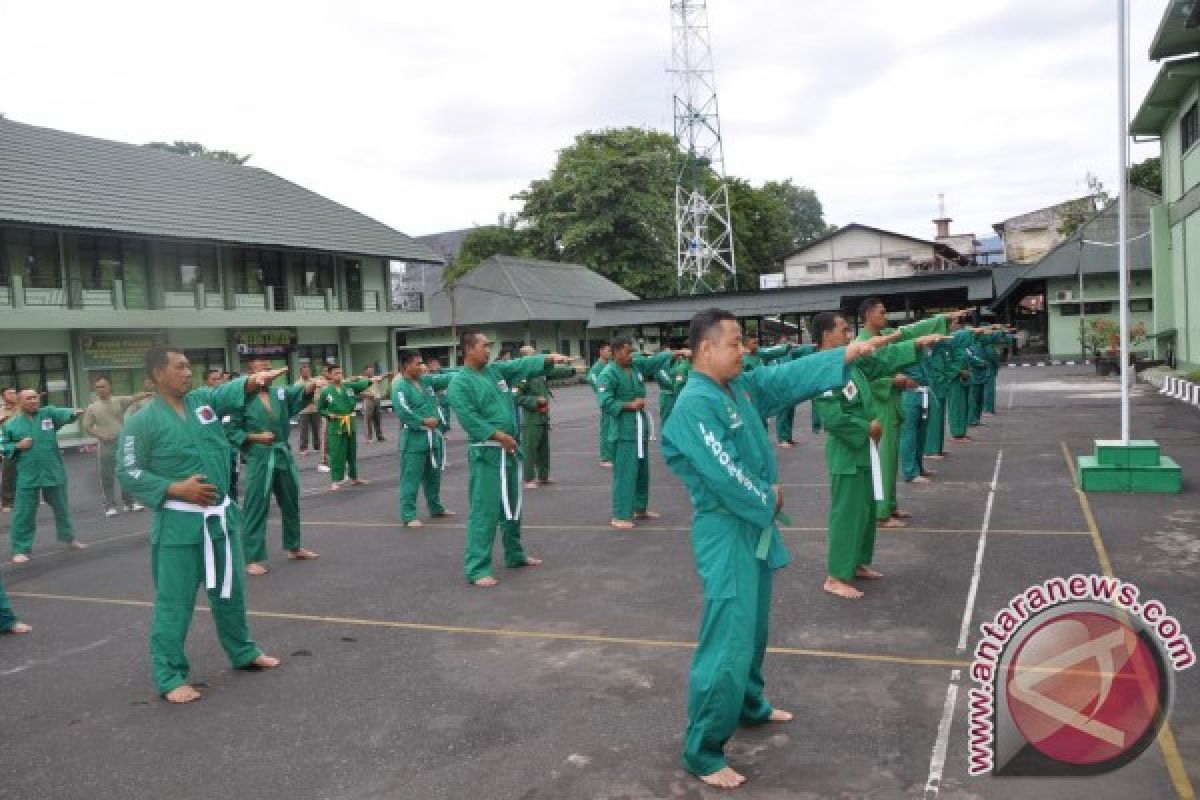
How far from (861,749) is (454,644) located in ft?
9.10

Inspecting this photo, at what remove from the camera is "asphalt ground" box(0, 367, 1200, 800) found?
12.9ft

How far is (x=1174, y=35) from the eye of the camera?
18.5 metres

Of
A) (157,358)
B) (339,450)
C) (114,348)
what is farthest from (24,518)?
(114,348)

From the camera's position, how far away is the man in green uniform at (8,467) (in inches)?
393

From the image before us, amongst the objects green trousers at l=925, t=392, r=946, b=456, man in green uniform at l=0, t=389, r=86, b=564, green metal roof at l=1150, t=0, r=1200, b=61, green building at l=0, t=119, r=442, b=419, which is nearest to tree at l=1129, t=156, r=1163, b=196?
green metal roof at l=1150, t=0, r=1200, b=61

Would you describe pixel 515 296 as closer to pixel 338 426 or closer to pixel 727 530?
pixel 338 426

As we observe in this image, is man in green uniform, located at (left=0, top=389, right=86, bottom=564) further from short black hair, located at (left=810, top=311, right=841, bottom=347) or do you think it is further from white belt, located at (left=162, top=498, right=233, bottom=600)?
short black hair, located at (left=810, top=311, right=841, bottom=347)

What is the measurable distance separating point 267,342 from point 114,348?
4729 mm

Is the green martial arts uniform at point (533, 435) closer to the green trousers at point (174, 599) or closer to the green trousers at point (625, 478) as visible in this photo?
the green trousers at point (625, 478)

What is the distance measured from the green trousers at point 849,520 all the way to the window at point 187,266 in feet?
76.6

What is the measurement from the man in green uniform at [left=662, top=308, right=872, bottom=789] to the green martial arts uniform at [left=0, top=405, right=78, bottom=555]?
8406mm

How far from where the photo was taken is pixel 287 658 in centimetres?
575

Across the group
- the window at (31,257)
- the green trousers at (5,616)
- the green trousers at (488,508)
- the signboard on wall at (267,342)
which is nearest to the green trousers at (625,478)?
the green trousers at (488,508)

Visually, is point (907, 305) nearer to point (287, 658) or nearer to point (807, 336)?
point (807, 336)
